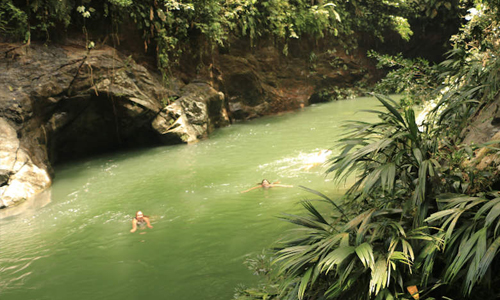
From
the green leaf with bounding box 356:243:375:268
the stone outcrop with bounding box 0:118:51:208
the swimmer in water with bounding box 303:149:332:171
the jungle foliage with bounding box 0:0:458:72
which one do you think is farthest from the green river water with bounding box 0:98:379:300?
the jungle foliage with bounding box 0:0:458:72

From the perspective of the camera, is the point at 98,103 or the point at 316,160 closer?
the point at 316,160

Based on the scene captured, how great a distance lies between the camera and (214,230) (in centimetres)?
614

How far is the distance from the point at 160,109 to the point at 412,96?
996 centimetres

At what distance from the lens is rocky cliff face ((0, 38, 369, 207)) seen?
9.48m

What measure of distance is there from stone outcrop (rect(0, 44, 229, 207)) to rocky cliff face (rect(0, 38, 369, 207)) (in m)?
0.03

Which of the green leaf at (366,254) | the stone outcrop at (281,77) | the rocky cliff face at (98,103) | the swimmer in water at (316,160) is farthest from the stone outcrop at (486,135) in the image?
the stone outcrop at (281,77)

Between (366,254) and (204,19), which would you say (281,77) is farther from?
(366,254)

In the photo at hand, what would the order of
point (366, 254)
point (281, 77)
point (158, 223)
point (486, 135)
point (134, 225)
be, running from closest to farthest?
point (366, 254), point (486, 135), point (134, 225), point (158, 223), point (281, 77)

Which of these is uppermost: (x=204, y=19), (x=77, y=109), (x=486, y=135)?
(x=204, y=19)

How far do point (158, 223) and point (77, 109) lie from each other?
21.6 feet

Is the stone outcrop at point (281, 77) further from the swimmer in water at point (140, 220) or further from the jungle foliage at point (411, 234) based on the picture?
the jungle foliage at point (411, 234)

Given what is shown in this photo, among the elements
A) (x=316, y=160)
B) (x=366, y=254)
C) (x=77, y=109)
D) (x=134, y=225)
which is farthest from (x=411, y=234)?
(x=77, y=109)

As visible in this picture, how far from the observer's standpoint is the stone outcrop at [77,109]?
30.3ft

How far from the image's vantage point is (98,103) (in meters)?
12.1
